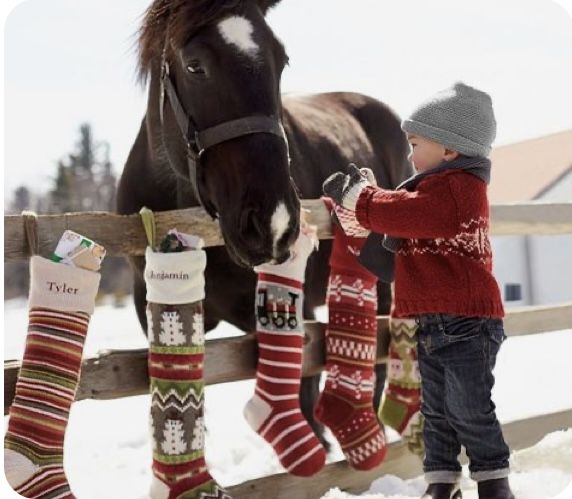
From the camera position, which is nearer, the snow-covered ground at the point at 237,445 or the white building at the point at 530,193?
the snow-covered ground at the point at 237,445

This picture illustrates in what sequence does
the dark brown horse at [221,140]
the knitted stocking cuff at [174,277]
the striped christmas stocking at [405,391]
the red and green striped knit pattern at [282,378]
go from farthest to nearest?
1. the striped christmas stocking at [405,391]
2. the red and green striped knit pattern at [282,378]
3. the knitted stocking cuff at [174,277]
4. the dark brown horse at [221,140]

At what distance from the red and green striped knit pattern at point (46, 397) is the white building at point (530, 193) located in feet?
41.9

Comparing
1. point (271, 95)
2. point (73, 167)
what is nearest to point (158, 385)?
point (271, 95)

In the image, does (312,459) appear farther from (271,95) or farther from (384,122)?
(384,122)

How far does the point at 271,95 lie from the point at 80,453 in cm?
237

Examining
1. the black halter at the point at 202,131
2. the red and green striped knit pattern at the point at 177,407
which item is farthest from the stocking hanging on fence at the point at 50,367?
the black halter at the point at 202,131

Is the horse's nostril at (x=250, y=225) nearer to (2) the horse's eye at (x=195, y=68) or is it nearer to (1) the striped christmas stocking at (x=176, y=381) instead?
(1) the striped christmas stocking at (x=176, y=381)

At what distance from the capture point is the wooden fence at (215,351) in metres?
2.12

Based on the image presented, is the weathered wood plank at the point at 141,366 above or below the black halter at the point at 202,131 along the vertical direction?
below

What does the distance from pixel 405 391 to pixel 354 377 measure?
10.8 inches

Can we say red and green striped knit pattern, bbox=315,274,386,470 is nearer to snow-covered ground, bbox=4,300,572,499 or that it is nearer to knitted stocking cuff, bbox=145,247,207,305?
snow-covered ground, bbox=4,300,572,499

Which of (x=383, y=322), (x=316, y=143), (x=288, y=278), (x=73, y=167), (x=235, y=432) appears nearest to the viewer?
(x=288, y=278)

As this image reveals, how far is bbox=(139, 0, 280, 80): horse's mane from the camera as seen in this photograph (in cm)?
221

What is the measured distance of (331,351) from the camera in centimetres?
267
